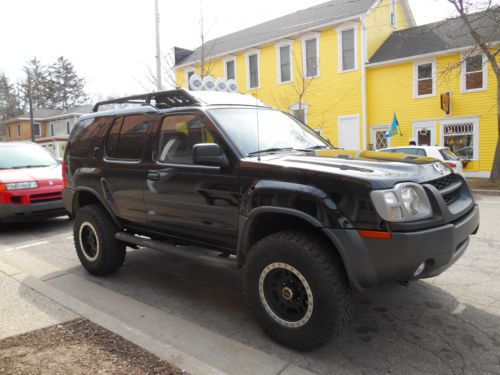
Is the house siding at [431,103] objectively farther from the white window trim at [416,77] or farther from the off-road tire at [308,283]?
the off-road tire at [308,283]

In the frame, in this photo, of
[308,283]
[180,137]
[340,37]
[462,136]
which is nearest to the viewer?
[308,283]

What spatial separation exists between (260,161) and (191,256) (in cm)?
114

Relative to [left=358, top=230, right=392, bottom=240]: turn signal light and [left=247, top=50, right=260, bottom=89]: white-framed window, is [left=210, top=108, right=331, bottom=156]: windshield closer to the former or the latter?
[left=358, top=230, right=392, bottom=240]: turn signal light

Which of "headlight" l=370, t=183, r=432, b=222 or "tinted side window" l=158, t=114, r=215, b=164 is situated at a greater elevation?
"tinted side window" l=158, t=114, r=215, b=164

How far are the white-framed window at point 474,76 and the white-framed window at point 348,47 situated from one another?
4837 millimetres

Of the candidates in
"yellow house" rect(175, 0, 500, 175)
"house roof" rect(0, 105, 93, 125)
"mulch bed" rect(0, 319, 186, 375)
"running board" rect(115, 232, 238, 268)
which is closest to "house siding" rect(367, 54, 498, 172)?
"yellow house" rect(175, 0, 500, 175)

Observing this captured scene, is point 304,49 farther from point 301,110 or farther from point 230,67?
point 230,67

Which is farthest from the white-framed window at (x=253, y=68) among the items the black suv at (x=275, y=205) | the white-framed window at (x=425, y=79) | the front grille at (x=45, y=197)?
the black suv at (x=275, y=205)

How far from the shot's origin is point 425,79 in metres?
18.9

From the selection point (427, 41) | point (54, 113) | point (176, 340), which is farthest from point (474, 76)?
point (54, 113)

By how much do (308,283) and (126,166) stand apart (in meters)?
2.50

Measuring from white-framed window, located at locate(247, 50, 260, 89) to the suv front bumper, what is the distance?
22125 millimetres

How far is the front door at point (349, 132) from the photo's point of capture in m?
20.6

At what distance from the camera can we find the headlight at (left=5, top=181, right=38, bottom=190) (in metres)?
7.52
